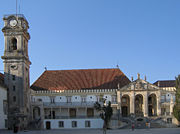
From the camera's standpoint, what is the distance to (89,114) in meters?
60.3

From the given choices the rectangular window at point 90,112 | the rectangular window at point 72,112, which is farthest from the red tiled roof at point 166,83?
the rectangular window at point 72,112

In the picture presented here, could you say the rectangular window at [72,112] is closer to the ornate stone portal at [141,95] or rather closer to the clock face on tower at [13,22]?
the ornate stone portal at [141,95]

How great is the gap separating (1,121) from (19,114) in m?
3.73

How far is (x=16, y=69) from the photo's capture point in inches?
2110

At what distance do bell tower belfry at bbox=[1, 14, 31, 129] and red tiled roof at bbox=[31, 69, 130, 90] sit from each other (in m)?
7.71

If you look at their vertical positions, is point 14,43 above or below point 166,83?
above

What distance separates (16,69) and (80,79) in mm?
14265

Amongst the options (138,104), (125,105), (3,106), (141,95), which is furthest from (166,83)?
(3,106)

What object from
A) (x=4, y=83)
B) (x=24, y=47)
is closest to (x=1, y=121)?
(x=4, y=83)

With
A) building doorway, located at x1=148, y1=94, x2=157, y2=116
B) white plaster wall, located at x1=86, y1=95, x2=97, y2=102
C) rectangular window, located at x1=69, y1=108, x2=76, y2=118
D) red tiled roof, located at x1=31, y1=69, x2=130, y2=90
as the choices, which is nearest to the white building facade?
red tiled roof, located at x1=31, y1=69, x2=130, y2=90

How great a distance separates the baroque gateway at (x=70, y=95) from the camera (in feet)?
175

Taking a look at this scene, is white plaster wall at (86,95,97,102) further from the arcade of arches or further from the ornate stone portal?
the arcade of arches

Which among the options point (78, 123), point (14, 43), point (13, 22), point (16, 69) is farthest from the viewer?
point (78, 123)

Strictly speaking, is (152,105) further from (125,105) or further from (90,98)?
(90,98)
